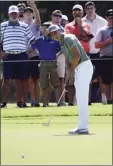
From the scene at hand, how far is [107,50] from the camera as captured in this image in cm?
1576

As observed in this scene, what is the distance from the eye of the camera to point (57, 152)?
8188 millimetres

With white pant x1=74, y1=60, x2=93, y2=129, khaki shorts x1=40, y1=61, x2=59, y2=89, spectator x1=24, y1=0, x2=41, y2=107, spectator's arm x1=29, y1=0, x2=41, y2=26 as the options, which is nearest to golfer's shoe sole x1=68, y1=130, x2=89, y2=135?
white pant x1=74, y1=60, x2=93, y2=129

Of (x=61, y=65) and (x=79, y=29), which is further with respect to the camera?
(x=61, y=65)

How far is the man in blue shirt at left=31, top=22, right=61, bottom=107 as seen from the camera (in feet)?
50.2

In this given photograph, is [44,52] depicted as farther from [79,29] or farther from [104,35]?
[104,35]

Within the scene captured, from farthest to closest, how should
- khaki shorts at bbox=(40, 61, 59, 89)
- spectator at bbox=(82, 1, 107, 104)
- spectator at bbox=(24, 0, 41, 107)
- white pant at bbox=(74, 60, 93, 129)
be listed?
spectator at bbox=(82, 1, 107, 104), spectator at bbox=(24, 0, 41, 107), khaki shorts at bbox=(40, 61, 59, 89), white pant at bbox=(74, 60, 93, 129)

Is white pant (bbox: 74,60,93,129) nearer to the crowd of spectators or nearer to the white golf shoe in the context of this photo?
the white golf shoe

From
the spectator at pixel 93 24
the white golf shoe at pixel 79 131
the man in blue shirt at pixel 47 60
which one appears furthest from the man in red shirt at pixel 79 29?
the white golf shoe at pixel 79 131

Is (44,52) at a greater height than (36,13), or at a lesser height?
lesser

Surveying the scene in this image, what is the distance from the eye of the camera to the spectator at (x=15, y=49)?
50.4ft

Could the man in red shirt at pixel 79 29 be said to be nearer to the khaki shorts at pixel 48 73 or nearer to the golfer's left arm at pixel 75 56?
the khaki shorts at pixel 48 73

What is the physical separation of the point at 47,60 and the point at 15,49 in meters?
0.80

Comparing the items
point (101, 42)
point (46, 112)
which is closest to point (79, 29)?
point (101, 42)

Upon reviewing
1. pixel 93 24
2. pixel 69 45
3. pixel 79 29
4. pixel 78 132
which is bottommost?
pixel 78 132
